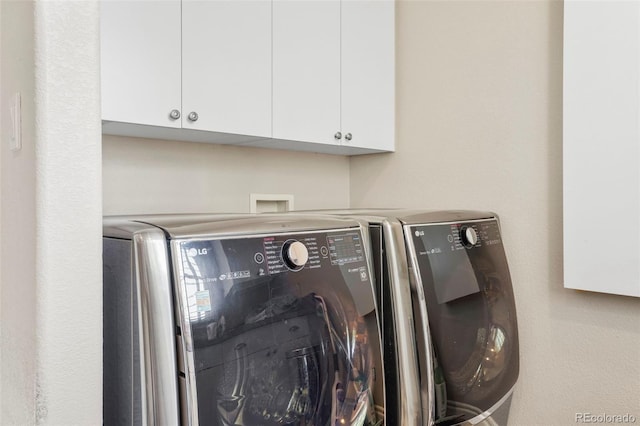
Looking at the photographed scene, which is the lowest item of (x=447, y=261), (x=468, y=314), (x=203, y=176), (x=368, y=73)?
(x=468, y=314)

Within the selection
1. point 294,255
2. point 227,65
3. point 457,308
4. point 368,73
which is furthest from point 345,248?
point 368,73

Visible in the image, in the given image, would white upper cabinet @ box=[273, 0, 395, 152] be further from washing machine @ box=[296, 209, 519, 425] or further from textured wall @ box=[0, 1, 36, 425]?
textured wall @ box=[0, 1, 36, 425]

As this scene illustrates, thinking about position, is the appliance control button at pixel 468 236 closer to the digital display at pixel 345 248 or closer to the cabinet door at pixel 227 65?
the digital display at pixel 345 248

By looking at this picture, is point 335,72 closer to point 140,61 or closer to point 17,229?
point 140,61

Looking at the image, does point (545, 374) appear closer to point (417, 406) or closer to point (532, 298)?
point (532, 298)

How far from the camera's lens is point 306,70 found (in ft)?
6.03

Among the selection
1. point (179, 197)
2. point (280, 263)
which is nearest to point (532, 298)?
point (280, 263)

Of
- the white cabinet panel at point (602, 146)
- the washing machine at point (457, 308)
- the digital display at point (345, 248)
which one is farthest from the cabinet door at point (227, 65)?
the white cabinet panel at point (602, 146)

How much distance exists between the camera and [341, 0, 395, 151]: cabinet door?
→ 77.5 inches

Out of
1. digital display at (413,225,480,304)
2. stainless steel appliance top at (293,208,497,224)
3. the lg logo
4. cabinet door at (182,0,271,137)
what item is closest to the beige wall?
stainless steel appliance top at (293,208,497,224)

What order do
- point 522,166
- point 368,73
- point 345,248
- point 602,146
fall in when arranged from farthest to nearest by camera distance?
point 368,73, point 522,166, point 602,146, point 345,248

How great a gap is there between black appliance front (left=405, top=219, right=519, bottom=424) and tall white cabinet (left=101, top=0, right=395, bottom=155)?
2.09 feet

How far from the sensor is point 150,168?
1.79 meters

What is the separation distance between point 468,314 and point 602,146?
665 mm
